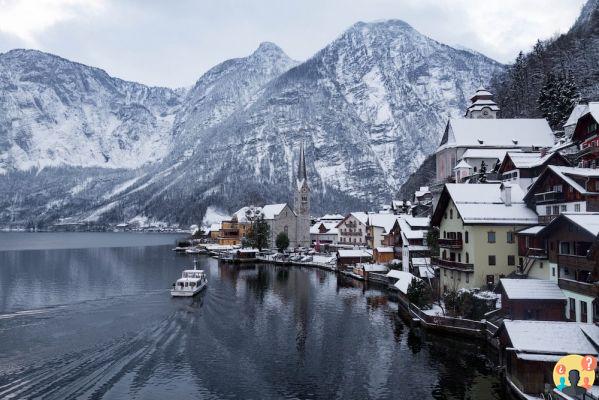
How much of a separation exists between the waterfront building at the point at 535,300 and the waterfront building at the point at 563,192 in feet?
26.9

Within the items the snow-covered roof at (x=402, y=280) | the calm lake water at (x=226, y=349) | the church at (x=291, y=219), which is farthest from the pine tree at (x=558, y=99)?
the church at (x=291, y=219)

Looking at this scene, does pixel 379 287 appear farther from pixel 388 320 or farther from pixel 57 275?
pixel 57 275

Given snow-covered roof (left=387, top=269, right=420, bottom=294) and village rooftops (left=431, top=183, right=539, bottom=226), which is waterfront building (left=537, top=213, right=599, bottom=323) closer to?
village rooftops (left=431, top=183, right=539, bottom=226)

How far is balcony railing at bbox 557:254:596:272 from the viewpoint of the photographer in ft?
117

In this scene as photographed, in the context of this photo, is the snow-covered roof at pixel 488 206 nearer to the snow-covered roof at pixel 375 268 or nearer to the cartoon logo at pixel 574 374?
the cartoon logo at pixel 574 374

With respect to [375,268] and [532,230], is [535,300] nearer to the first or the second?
[532,230]

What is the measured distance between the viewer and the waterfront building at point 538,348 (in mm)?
30047

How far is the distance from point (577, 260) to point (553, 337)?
911 centimetres

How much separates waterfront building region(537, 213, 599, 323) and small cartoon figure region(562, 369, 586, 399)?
34.0 feet

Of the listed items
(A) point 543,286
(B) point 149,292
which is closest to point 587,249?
(A) point 543,286

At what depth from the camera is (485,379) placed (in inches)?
1388

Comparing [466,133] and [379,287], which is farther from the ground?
[466,133]

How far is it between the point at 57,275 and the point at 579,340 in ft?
299

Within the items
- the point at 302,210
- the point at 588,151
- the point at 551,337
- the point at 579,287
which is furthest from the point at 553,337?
the point at 302,210
